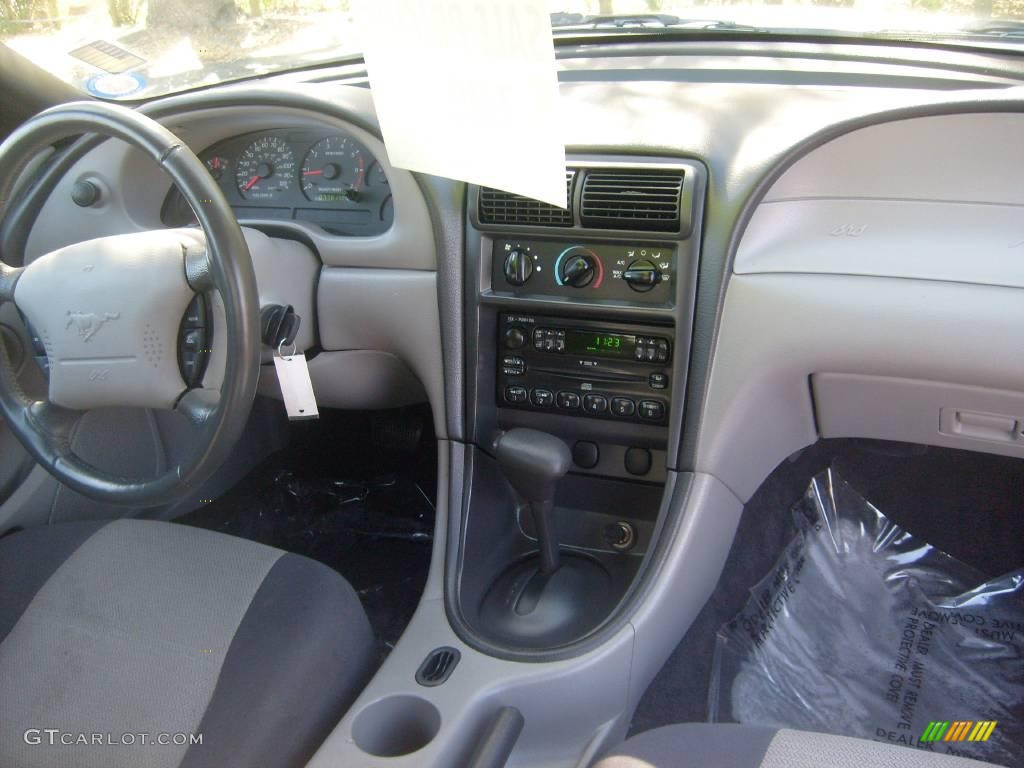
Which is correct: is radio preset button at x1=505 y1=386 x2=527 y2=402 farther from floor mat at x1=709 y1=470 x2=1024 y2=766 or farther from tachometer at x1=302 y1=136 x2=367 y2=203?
floor mat at x1=709 y1=470 x2=1024 y2=766

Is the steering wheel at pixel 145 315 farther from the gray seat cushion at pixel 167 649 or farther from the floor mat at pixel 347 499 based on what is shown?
the floor mat at pixel 347 499

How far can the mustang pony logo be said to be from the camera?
1.21m

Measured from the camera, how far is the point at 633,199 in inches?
51.9

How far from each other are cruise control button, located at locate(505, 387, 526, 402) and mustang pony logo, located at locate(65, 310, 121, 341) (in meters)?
0.66

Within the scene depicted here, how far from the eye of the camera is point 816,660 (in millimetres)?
1635

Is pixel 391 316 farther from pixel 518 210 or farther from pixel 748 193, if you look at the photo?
pixel 748 193

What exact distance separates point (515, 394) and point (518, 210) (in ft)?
1.11

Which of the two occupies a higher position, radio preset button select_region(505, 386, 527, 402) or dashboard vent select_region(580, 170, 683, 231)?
dashboard vent select_region(580, 170, 683, 231)

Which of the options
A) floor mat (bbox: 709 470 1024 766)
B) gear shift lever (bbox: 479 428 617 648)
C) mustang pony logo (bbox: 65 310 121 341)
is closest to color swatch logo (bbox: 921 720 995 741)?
floor mat (bbox: 709 470 1024 766)

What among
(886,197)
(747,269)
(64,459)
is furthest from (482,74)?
(64,459)

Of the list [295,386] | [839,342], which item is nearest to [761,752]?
[839,342]

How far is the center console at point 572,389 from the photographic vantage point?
52.5 inches

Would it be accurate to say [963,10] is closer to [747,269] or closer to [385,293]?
[747,269]
